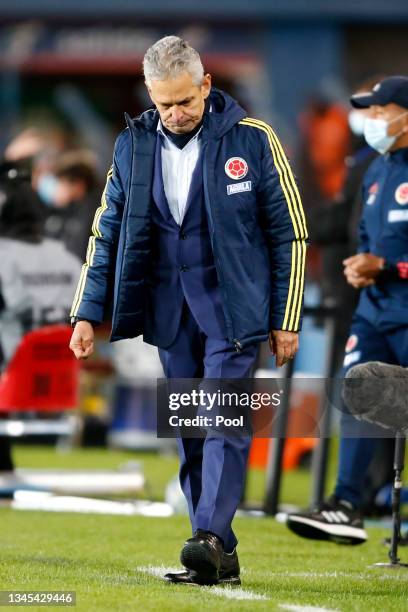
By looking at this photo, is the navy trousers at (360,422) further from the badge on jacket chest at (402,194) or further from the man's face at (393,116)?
the man's face at (393,116)

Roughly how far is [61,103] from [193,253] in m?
20.4

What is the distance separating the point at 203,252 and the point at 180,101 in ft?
2.03

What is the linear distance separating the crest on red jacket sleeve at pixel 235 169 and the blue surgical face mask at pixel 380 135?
A: 1877mm

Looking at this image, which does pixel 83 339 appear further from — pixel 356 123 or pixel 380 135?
pixel 356 123

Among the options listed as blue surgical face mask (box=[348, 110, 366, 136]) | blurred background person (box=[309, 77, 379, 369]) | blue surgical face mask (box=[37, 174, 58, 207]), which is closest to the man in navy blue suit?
blurred background person (box=[309, 77, 379, 369])

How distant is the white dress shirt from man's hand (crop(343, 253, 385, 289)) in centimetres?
168

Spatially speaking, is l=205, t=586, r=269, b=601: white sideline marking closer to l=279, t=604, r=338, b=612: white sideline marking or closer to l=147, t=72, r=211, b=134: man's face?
l=279, t=604, r=338, b=612: white sideline marking

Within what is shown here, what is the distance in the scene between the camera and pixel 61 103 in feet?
88.0

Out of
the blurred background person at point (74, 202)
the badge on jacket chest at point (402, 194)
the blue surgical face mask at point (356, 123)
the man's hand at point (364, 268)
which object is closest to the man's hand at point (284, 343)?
the man's hand at point (364, 268)

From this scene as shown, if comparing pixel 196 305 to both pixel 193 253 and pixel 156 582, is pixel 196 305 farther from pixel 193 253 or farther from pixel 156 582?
pixel 156 582

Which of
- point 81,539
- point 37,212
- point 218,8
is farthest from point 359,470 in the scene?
point 218,8

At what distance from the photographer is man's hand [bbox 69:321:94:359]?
6773 millimetres

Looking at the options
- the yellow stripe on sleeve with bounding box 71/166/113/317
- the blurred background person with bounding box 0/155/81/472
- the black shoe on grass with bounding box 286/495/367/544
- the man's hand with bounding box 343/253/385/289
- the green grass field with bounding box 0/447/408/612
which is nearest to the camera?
the green grass field with bounding box 0/447/408/612

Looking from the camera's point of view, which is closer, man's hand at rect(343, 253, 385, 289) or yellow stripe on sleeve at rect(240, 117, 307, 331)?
yellow stripe on sleeve at rect(240, 117, 307, 331)
